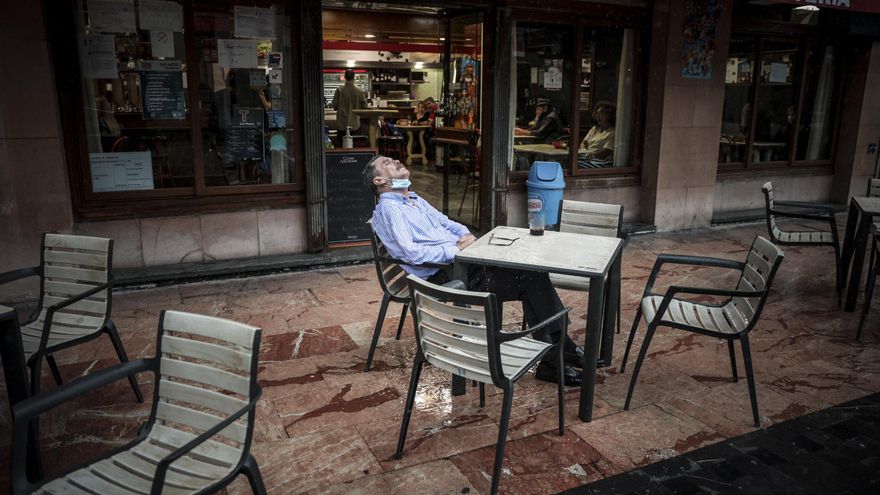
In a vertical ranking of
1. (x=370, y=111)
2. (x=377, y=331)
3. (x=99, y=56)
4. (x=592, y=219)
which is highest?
(x=99, y=56)

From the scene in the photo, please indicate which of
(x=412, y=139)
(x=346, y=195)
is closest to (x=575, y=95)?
(x=346, y=195)

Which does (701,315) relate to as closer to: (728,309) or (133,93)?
(728,309)

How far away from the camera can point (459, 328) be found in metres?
2.63

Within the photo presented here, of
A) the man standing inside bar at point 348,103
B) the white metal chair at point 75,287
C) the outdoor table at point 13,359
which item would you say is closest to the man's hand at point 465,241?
the white metal chair at point 75,287

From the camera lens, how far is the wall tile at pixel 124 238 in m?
5.56

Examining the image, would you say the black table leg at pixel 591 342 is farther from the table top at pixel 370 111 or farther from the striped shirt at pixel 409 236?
the table top at pixel 370 111

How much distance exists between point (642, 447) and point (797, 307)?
2.96 meters

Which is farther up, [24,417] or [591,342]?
[24,417]

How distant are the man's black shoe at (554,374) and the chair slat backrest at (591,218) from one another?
3.88 ft

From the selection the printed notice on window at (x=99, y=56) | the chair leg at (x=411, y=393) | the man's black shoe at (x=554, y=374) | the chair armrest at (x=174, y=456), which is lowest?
the man's black shoe at (x=554, y=374)

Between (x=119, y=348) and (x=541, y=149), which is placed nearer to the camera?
(x=119, y=348)

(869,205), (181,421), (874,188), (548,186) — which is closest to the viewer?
(181,421)

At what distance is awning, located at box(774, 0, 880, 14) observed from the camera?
6.18m

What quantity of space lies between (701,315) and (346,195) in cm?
395
